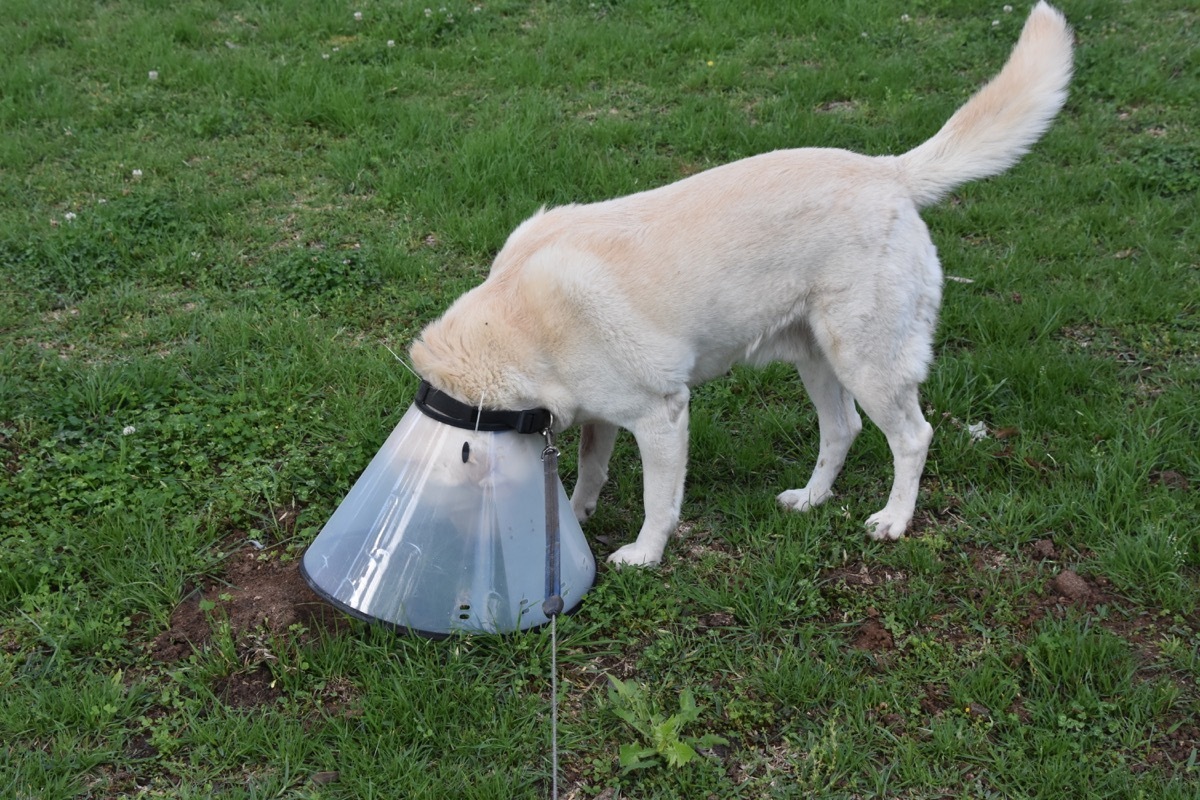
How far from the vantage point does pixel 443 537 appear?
2898mm

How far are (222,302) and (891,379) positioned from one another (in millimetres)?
3132

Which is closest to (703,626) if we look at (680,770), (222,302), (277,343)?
(680,770)

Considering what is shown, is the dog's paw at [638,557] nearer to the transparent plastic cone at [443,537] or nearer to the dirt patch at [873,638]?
the transparent plastic cone at [443,537]

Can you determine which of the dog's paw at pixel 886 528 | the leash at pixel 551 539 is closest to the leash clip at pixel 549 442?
the leash at pixel 551 539

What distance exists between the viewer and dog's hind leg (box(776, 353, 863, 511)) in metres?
3.63

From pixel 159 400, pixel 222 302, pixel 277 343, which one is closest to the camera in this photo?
pixel 159 400

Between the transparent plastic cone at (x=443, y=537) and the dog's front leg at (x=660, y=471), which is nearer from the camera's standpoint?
the transparent plastic cone at (x=443, y=537)

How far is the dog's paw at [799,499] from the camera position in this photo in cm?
364

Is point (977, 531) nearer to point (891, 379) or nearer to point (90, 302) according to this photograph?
point (891, 379)

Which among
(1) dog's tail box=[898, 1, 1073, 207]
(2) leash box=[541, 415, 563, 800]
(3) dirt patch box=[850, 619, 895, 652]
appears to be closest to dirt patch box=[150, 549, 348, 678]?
(2) leash box=[541, 415, 563, 800]

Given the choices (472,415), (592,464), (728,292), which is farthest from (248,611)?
(728,292)

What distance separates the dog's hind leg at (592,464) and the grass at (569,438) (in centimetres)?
11

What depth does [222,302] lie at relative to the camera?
A: 4.72 meters

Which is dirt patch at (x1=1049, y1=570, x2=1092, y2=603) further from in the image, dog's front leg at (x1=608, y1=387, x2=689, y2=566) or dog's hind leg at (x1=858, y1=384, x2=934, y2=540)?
dog's front leg at (x1=608, y1=387, x2=689, y2=566)
